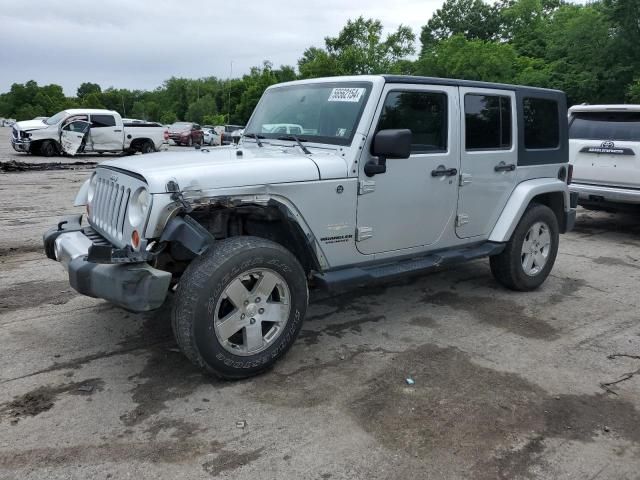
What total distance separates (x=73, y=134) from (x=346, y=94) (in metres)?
18.8

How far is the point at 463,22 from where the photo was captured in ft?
185

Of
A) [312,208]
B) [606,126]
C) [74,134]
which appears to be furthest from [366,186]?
[74,134]

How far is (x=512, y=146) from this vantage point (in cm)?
521

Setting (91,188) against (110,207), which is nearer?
(110,207)

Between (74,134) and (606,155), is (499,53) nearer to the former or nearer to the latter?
(74,134)

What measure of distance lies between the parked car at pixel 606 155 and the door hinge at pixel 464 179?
4.33 m

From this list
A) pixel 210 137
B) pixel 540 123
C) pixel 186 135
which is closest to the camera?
pixel 540 123

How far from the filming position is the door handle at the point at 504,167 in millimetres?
5055

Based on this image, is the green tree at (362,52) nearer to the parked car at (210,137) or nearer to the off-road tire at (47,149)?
the parked car at (210,137)

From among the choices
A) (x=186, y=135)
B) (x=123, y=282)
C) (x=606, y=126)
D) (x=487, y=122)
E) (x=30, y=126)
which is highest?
(x=186, y=135)

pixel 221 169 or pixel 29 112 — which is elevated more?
pixel 29 112

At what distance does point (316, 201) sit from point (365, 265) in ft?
2.51

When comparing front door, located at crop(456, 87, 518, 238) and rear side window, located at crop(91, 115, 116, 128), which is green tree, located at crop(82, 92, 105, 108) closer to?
rear side window, located at crop(91, 115, 116, 128)

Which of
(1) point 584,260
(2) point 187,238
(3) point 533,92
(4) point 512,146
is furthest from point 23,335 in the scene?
(1) point 584,260
